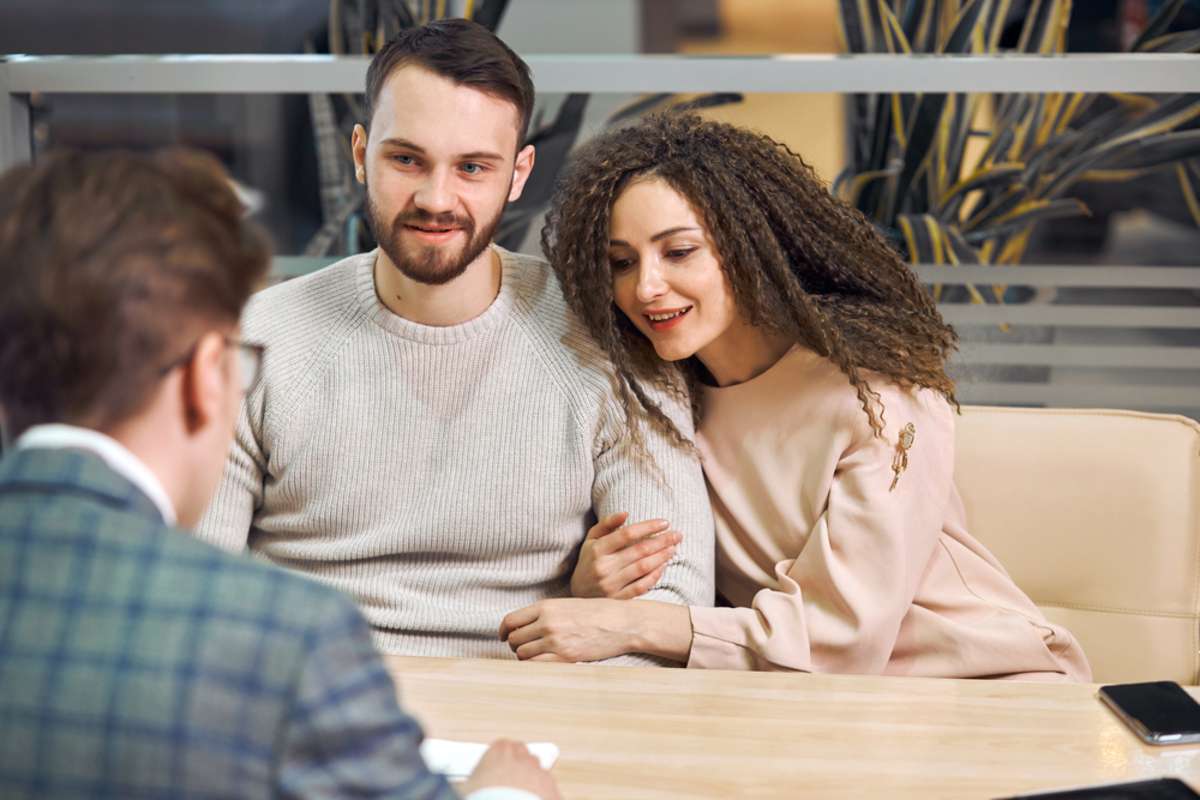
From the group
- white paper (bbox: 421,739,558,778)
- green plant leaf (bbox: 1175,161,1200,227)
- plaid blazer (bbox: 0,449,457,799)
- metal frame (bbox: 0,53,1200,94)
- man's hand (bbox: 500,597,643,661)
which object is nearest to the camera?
plaid blazer (bbox: 0,449,457,799)

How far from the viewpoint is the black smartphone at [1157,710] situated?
4.33 feet

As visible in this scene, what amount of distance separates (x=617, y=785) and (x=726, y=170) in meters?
0.96

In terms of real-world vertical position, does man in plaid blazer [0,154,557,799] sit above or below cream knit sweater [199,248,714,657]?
above

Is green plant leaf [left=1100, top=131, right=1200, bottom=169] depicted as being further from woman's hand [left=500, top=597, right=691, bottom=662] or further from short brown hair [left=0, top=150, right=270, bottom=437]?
short brown hair [left=0, top=150, right=270, bottom=437]

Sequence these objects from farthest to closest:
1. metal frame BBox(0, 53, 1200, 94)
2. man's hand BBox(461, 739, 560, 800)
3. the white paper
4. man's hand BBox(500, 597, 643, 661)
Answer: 1. metal frame BBox(0, 53, 1200, 94)
2. man's hand BBox(500, 597, 643, 661)
3. the white paper
4. man's hand BBox(461, 739, 560, 800)

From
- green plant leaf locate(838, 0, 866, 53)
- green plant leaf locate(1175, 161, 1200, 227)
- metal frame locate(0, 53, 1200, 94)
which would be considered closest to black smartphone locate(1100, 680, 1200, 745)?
metal frame locate(0, 53, 1200, 94)

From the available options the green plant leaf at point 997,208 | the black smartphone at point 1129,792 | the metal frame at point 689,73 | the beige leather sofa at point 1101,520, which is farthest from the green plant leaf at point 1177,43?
the black smartphone at point 1129,792

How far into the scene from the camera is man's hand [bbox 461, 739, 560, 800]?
1.10m

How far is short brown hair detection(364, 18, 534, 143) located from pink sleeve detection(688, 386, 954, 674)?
69 cm

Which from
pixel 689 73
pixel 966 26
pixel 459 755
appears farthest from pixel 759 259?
pixel 966 26

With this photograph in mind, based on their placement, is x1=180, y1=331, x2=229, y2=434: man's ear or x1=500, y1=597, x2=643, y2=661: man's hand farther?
x1=500, y1=597, x2=643, y2=661: man's hand

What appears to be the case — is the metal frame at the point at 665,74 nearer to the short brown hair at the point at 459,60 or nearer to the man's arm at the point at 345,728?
the short brown hair at the point at 459,60

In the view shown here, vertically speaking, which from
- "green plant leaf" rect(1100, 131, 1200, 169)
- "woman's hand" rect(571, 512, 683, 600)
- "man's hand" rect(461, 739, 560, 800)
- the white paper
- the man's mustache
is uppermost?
"green plant leaf" rect(1100, 131, 1200, 169)

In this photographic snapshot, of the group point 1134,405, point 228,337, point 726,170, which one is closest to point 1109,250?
point 1134,405
